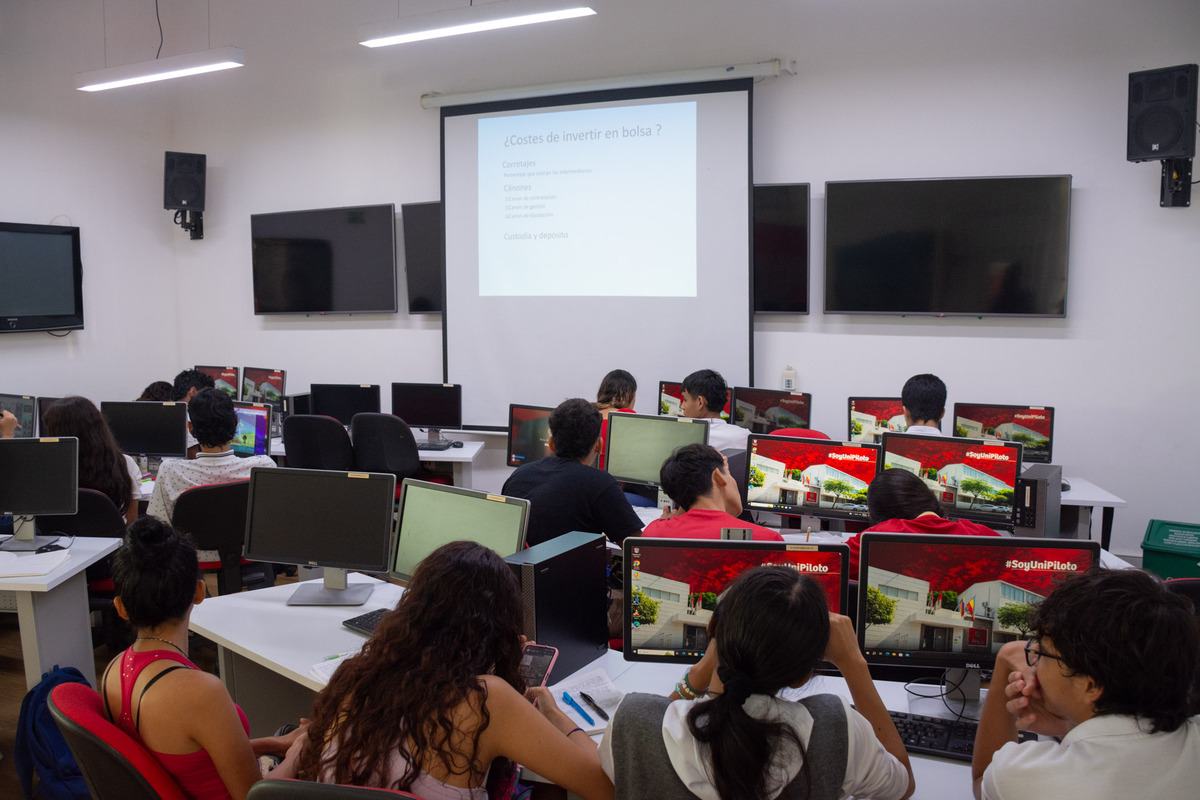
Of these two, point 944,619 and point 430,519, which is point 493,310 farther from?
point 944,619

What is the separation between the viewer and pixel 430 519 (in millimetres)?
2801

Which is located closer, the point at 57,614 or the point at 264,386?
the point at 57,614

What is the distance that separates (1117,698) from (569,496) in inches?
79.4

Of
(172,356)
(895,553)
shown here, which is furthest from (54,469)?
(172,356)

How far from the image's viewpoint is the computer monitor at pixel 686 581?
87.4 inches

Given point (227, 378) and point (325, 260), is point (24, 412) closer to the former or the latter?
point (227, 378)

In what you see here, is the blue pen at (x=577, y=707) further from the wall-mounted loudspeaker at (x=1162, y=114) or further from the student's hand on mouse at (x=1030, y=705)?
the wall-mounted loudspeaker at (x=1162, y=114)

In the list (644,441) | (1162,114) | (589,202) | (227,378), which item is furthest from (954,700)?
(227,378)

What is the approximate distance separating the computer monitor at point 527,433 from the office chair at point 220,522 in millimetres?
1566

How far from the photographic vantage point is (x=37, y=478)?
3.51 metres

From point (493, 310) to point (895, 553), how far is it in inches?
195

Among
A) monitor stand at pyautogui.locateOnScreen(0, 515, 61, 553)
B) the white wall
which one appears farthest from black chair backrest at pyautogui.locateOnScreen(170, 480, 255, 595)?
the white wall

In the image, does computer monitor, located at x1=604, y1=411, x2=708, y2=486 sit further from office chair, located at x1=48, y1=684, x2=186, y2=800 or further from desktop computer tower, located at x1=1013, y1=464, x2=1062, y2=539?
office chair, located at x1=48, y1=684, x2=186, y2=800

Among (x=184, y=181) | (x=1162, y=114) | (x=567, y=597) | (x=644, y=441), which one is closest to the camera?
(x=567, y=597)
